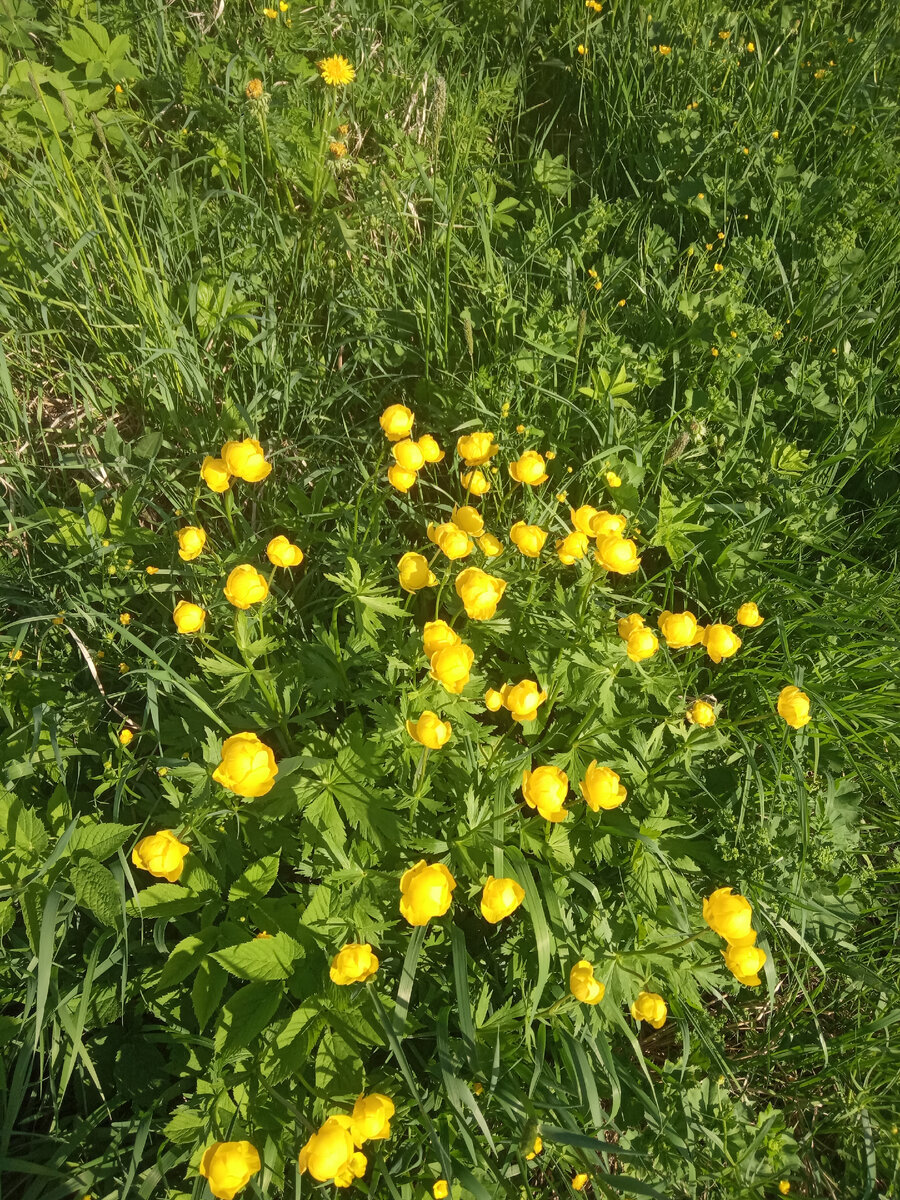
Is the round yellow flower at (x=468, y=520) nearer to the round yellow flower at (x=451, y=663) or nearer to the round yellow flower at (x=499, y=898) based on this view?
the round yellow flower at (x=451, y=663)

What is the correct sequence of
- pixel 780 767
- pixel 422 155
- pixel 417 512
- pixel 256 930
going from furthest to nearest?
pixel 422 155 < pixel 417 512 < pixel 780 767 < pixel 256 930

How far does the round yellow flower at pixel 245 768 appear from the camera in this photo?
1323 mm

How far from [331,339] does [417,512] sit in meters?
0.76

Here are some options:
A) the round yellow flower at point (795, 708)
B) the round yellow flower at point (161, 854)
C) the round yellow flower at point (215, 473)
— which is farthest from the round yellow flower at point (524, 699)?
the round yellow flower at point (215, 473)

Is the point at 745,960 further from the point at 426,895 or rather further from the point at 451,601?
the point at 451,601

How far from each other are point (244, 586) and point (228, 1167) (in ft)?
3.34

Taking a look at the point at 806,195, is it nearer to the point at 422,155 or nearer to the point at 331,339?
the point at 422,155

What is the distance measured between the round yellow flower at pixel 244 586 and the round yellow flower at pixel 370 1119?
0.95 metres

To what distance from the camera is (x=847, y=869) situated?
198 cm

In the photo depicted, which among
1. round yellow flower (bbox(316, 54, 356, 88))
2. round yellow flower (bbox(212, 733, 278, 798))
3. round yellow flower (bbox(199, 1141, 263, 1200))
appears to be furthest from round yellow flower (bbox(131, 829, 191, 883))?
round yellow flower (bbox(316, 54, 356, 88))

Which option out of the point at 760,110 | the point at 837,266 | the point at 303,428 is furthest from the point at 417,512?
the point at 760,110

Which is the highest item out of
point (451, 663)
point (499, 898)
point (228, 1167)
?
point (451, 663)

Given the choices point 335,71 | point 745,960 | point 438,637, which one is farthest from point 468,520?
point 335,71

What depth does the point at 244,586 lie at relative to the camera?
151 cm
